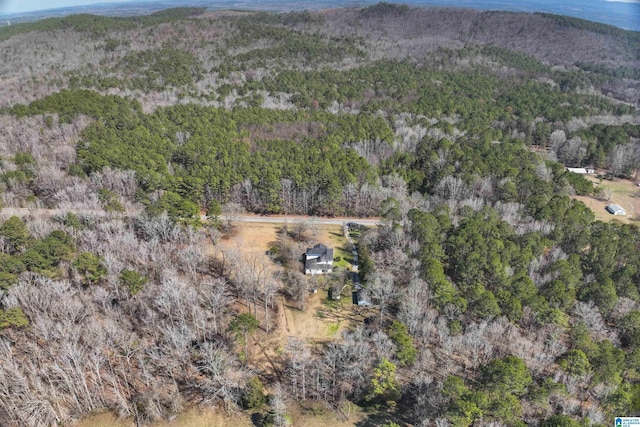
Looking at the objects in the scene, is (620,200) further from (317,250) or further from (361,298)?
(317,250)

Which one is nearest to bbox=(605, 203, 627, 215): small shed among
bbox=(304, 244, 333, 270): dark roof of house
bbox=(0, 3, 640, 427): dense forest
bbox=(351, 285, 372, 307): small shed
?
bbox=(0, 3, 640, 427): dense forest

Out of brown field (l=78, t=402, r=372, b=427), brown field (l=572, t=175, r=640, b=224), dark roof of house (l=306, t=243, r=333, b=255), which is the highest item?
dark roof of house (l=306, t=243, r=333, b=255)

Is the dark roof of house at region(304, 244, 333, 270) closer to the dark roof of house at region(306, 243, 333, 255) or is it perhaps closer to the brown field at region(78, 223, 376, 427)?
the dark roof of house at region(306, 243, 333, 255)

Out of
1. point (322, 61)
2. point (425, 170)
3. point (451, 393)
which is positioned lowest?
point (451, 393)

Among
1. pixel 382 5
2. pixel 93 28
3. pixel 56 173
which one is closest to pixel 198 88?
pixel 56 173

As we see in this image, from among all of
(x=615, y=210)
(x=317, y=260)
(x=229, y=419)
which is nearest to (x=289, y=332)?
(x=229, y=419)

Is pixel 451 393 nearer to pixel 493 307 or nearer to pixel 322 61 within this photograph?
pixel 493 307

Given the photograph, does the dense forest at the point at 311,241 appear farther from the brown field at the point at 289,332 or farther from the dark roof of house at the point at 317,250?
the dark roof of house at the point at 317,250
